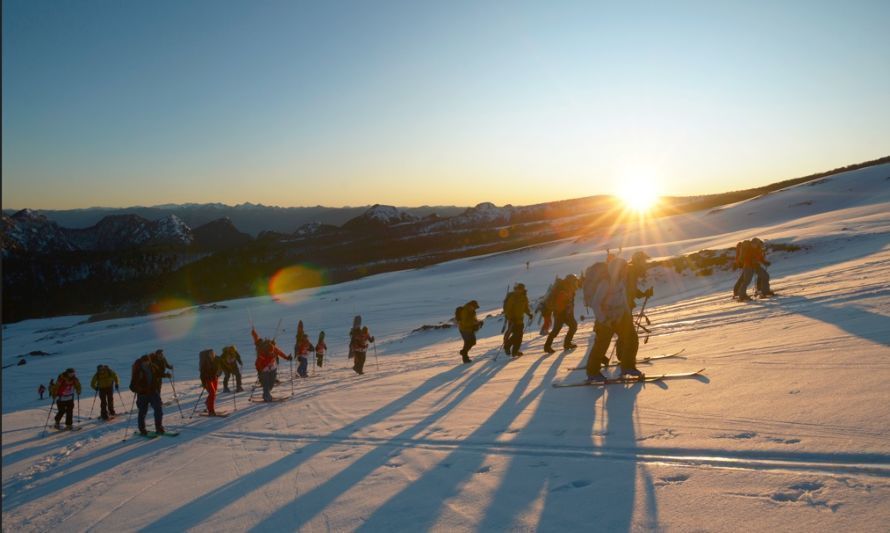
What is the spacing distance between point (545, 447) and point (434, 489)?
1423mm

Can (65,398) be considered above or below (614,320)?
below

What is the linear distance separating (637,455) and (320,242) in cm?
10259

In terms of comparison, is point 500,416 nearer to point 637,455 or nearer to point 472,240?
point 637,455

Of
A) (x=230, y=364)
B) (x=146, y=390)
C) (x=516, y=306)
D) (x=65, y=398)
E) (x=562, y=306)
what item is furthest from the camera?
(x=230, y=364)

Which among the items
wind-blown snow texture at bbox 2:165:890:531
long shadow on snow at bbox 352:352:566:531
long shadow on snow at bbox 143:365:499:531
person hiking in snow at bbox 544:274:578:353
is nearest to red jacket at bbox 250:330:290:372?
wind-blown snow texture at bbox 2:165:890:531

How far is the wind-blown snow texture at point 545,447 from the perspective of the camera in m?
4.24

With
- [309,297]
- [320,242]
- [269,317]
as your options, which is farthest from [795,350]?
[320,242]

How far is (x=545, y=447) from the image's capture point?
5797mm

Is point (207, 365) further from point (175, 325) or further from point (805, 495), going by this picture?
point (175, 325)

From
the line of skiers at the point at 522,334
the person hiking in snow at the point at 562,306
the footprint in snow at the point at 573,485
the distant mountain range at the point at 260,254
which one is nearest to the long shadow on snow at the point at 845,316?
the line of skiers at the point at 522,334

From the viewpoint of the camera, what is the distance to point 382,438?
709cm

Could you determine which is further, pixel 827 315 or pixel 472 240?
pixel 472 240

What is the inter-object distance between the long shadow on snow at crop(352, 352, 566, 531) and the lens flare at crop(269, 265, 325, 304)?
53877 mm

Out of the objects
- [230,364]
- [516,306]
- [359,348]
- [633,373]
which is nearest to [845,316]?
[633,373]
